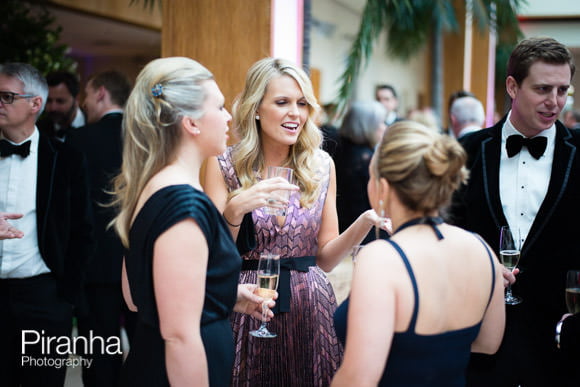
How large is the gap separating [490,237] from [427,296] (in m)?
1.07

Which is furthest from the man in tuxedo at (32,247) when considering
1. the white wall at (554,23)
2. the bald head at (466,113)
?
the white wall at (554,23)

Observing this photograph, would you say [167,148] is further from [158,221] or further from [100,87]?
[100,87]

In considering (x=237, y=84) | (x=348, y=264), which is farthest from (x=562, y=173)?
(x=348, y=264)

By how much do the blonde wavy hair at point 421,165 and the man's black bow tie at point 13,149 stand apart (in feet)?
6.79

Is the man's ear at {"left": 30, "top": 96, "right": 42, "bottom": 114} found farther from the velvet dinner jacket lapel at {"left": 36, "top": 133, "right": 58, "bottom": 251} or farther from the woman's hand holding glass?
the woman's hand holding glass

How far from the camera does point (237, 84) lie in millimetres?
3678

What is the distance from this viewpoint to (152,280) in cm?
164

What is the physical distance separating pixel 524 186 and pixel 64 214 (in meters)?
2.23

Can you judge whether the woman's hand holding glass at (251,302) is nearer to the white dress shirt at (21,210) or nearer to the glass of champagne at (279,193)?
the glass of champagne at (279,193)

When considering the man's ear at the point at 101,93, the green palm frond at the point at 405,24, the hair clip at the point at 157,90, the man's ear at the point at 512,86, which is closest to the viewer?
the hair clip at the point at 157,90

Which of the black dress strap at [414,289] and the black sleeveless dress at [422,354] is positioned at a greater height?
the black dress strap at [414,289]

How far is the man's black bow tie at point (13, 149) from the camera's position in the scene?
9.78 feet

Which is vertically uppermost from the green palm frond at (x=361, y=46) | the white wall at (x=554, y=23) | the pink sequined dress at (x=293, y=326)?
the white wall at (x=554, y=23)

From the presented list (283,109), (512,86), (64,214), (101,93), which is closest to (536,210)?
(512,86)
